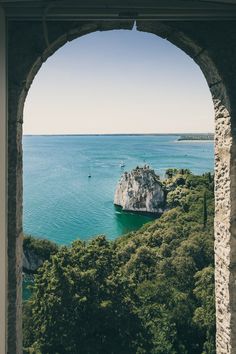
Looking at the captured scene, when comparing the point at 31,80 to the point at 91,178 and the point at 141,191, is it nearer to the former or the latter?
the point at 91,178

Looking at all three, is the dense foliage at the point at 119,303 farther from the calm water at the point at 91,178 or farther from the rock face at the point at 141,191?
the rock face at the point at 141,191

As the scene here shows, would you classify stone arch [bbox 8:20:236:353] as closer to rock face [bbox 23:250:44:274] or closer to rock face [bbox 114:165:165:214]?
rock face [bbox 23:250:44:274]

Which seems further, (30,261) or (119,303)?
(30,261)

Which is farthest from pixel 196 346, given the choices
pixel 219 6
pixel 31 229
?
pixel 219 6

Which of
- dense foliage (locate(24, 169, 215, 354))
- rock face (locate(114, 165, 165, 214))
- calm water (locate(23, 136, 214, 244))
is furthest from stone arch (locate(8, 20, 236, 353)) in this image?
rock face (locate(114, 165, 165, 214))

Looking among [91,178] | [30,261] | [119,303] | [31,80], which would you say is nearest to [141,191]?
[91,178]

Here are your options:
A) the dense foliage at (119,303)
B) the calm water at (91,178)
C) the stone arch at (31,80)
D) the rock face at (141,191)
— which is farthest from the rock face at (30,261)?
the stone arch at (31,80)
